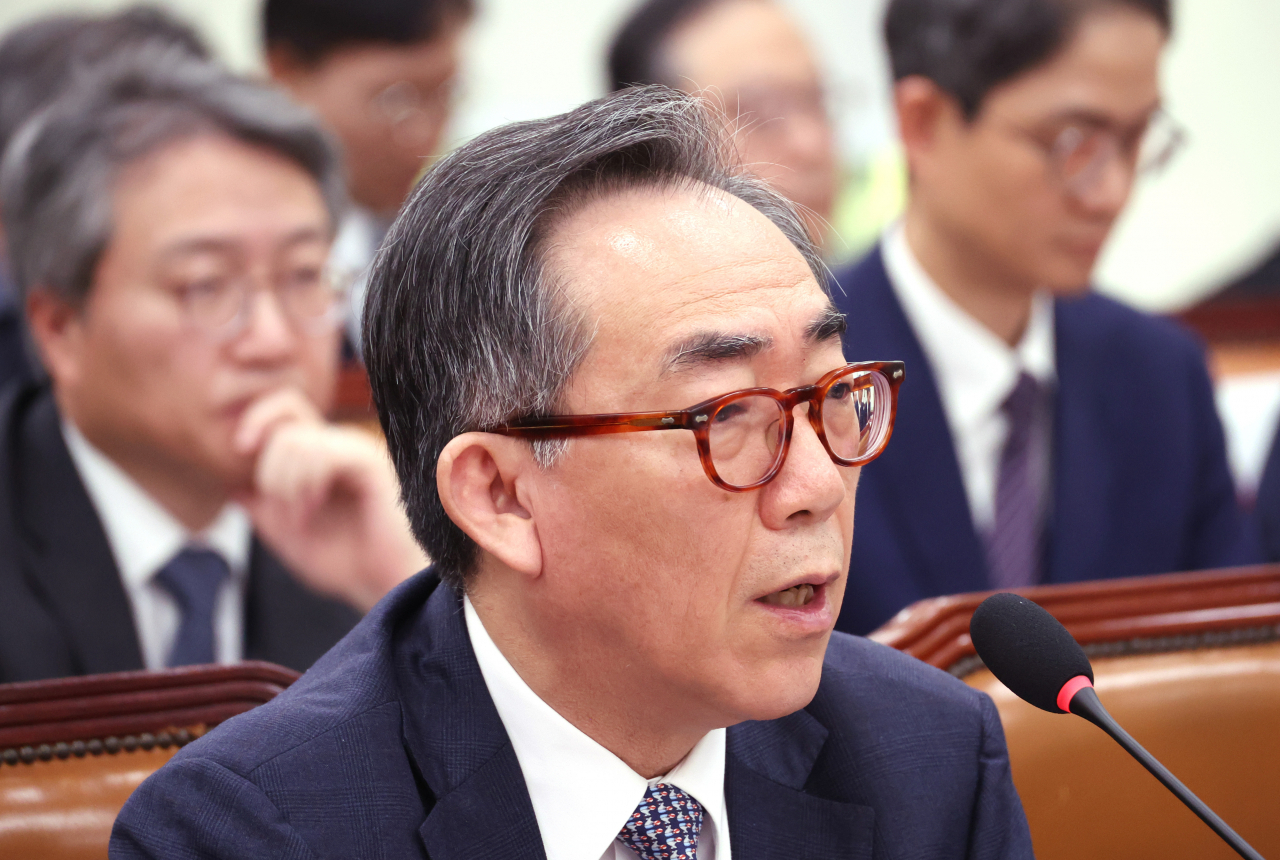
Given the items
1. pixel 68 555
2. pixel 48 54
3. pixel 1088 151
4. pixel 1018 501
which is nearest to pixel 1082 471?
pixel 1018 501

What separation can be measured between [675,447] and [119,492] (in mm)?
1343

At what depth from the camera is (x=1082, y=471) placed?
2.32 m

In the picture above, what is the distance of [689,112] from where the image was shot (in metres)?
1.30

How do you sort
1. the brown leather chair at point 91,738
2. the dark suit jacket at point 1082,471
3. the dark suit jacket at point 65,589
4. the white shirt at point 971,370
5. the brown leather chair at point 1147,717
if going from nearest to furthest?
the brown leather chair at point 91,738
the brown leather chair at point 1147,717
the dark suit jacket at point 65,589
the dark suit jacket at point 1082,471
the white shirt at point 971,370

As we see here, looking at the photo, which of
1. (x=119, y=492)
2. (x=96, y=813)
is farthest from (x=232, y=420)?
(x=96, y=813)

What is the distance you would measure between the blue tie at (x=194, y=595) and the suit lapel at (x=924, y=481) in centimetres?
104

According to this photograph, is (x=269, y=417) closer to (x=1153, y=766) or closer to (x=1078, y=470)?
(x=1078, y=470)

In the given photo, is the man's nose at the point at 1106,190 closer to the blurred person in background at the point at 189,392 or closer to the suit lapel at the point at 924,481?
the suit lapel at the point at 924,481

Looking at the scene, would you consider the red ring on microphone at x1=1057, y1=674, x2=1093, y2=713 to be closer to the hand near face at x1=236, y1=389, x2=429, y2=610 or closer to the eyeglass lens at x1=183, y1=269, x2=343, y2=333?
the hand near face at x1=236, y1=389, x2=429, y2=610

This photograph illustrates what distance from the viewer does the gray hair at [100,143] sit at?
83.4 inches

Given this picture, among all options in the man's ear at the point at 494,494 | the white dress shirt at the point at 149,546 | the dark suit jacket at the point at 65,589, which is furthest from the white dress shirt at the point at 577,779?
the white dress shirt at the point at 149,546

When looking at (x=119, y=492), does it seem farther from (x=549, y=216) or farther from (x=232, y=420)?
(x=549, y=216)

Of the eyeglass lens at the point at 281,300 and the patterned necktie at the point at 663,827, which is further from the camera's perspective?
the eyeglass lens at the point at 281,300

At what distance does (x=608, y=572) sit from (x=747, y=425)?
0.17 m
